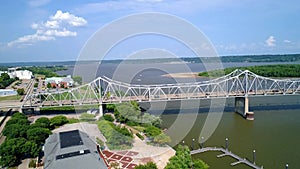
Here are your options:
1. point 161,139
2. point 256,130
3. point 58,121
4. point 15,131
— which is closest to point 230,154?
point 161,139

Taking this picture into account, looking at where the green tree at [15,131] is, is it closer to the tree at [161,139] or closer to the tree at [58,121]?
the tree at [58,121]

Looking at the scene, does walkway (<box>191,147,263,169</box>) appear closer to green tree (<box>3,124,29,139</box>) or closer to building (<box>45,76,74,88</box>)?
→ green tree (<box>3,124,29,139</box>)

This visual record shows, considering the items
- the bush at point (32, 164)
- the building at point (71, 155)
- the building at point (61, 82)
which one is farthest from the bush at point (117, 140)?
the building at point (61, 82)

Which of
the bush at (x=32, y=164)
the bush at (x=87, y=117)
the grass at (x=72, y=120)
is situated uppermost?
the bush at (x=87, y=117)

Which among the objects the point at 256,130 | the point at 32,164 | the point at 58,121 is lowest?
the point at 256,130

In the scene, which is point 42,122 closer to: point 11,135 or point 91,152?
point 11,135

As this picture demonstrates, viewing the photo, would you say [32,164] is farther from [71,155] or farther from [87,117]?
[87,117]
